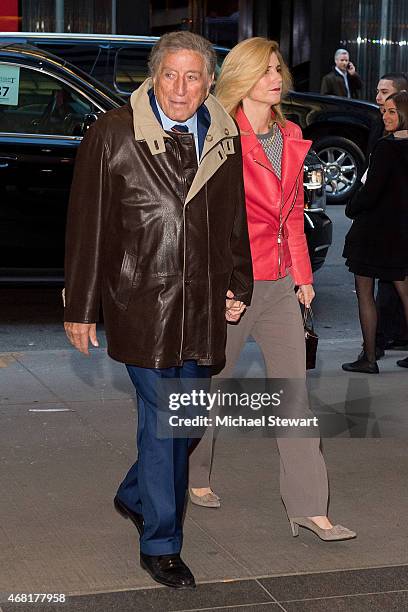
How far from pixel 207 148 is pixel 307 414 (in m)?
1.14

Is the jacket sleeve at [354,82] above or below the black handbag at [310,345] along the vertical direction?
above

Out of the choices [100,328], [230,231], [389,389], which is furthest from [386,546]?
[100,328]

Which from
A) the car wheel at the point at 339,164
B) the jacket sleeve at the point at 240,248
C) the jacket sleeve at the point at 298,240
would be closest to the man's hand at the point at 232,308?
the jacket sleeve at the point at 240,248

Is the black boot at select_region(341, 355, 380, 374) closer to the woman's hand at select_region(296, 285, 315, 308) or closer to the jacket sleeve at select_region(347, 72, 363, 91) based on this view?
the woman's hand at select_region(296, 285, 315, 308)

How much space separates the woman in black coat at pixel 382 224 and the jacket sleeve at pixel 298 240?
2.63 m

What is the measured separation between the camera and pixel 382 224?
26.2ft

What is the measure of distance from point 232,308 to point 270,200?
0.49 meters

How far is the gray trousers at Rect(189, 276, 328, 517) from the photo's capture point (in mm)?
5023

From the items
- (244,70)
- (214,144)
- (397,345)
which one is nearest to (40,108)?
(397,345)

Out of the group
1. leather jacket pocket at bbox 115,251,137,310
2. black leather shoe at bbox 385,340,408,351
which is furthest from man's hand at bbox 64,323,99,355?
black leather shoe at bbox 385,340,408,351

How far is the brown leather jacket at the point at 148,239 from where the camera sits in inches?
176

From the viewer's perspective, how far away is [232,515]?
5.39 metres

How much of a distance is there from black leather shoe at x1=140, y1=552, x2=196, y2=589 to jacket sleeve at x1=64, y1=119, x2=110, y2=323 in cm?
85

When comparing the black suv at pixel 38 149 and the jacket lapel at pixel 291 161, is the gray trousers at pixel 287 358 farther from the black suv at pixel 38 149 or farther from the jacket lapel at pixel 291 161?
the black suv at pixel 38 149
